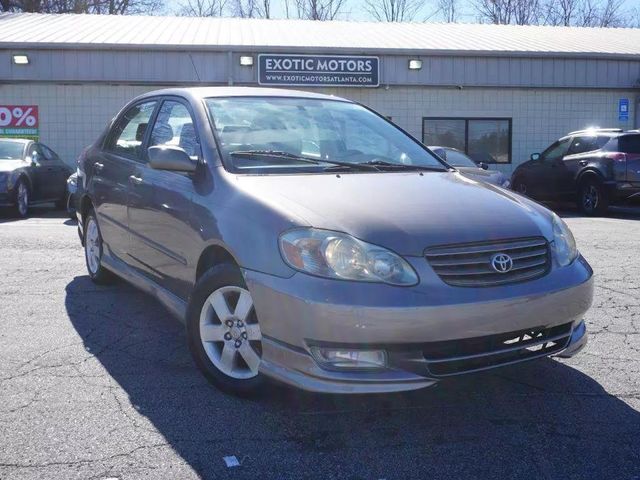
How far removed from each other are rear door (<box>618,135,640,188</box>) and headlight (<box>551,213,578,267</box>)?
963 cm

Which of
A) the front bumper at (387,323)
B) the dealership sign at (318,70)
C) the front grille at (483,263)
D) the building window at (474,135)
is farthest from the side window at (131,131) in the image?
the building window at (474,135)

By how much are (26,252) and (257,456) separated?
19.6ft

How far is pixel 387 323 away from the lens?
332cm

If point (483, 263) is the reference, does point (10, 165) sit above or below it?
below

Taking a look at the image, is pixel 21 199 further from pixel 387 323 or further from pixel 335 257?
pixel 387 323

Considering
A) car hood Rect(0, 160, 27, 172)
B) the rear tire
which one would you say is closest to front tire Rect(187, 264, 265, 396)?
car hood Rect(0, 160, 27, 172)

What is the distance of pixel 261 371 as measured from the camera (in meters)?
3.69

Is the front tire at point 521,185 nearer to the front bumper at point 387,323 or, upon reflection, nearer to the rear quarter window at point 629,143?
the rear quarter window at point 629,143

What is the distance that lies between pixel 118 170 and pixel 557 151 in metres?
11.0

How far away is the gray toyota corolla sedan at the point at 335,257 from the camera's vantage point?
3402 millimetres

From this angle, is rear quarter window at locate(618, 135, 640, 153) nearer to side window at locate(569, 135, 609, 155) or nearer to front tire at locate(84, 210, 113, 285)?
side window at locate(569, 135, 609, 155)

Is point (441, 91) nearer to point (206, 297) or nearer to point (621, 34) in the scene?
point (621, 34)

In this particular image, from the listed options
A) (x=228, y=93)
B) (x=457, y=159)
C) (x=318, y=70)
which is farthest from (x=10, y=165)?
(x=228, y=93)

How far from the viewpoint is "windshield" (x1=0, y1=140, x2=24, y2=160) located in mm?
13109
